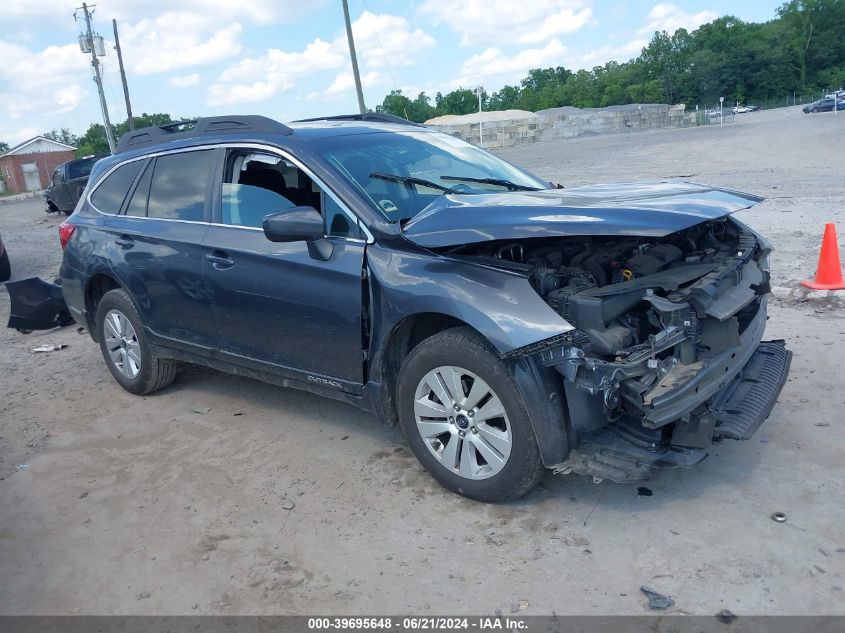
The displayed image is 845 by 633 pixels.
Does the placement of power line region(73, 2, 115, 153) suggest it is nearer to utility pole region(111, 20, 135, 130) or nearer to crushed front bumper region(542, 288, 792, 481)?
utility pole region(111, 20, 135, 130)

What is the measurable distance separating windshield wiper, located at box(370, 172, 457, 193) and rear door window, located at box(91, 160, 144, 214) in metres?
2.24

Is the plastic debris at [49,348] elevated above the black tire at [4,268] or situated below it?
below

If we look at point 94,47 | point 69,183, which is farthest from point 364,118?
point 94,47

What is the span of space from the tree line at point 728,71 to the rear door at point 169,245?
83192mm

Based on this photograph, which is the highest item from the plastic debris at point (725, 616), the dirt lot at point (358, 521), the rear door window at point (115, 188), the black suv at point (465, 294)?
the rear door window at point (115, 188)

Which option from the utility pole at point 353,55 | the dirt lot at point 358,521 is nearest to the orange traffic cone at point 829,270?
the dirt lot at point 358,521

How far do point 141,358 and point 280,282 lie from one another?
194 centimetres

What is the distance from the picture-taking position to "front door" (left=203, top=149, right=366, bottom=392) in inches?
160

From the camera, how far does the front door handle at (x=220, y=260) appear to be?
4.59 metres

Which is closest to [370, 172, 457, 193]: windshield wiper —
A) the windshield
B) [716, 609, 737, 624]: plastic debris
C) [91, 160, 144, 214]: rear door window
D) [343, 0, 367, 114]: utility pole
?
the windshield

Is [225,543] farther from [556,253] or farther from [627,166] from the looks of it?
[627,166]

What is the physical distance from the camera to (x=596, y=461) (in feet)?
11.2

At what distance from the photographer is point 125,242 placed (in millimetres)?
5434

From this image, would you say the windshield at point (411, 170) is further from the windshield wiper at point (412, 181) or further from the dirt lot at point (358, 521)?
the dirt lot at point (358, 521)
